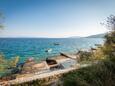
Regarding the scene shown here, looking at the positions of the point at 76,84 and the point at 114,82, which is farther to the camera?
the point at 114,82

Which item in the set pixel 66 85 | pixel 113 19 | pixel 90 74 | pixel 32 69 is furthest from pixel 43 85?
pixel 113 19

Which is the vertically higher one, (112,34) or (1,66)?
(112,34)

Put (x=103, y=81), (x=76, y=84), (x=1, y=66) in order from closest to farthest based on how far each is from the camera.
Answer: (x=76, y=84)
(x=103, y=81)
(x=1, y=66)

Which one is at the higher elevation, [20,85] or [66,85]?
[66,85]

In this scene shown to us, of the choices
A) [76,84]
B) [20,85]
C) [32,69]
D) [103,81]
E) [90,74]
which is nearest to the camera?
[76,84]

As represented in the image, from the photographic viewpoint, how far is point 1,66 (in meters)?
7.97

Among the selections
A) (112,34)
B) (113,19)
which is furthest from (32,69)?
(113,19)

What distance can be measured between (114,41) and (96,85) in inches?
450

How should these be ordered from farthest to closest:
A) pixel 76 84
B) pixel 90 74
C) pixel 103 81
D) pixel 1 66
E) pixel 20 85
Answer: pixel 1 66
pixel 20 85
pixel 90 74
pixel 103 81
pixel 76 84

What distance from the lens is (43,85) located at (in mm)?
5387

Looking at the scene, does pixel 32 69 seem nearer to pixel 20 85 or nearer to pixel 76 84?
pixel 20 85

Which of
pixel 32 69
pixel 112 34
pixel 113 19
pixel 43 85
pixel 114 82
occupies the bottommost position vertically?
pixel 32 69

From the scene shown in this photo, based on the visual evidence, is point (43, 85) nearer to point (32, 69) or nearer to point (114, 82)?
point (114, 82)

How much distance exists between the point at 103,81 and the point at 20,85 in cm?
294
